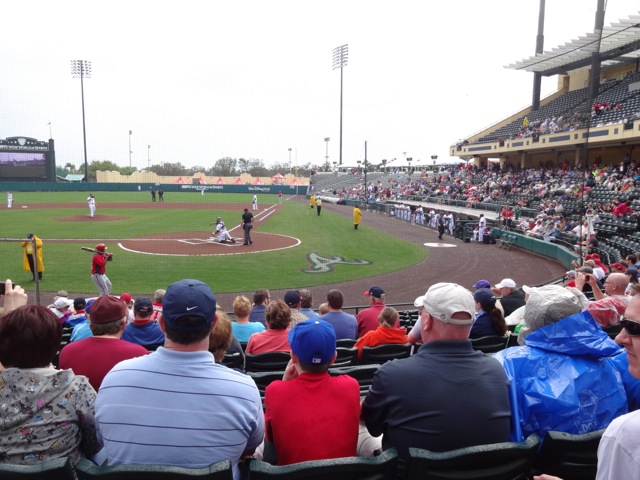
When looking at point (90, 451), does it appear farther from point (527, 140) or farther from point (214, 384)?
point (527, 140)

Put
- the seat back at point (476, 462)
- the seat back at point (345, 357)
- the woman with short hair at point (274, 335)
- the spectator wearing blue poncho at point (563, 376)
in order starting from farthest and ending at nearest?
1. the seat back at point (345, 357)
2. the woman with short hair at point (274, 335)
3. the spectator wearing blue poncho at point (563, 376)
4. the seat back at point (476, 462)

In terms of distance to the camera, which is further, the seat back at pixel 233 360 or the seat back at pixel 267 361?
the seat back at pixel 267 361

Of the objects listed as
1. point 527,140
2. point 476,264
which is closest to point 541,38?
point 527,140

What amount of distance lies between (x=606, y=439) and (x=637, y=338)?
2.60 ft

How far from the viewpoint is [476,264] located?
19531mm

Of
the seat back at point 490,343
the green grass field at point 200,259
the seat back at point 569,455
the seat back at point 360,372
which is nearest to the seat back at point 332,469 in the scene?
the seat back at point 569,455

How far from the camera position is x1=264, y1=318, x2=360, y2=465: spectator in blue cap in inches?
106

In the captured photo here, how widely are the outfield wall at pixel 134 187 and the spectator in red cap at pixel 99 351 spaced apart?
69.2 metres

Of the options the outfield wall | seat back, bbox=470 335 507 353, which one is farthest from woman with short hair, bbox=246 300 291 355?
the outfield wall

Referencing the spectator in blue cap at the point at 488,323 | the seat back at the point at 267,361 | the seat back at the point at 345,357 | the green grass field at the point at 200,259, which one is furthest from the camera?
the green grass field at the point at 200,259

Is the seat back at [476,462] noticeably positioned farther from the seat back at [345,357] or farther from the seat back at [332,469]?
the seat back at [345,357]

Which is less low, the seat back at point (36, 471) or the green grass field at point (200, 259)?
the seat back at point (36, 471)

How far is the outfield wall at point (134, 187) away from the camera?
207 ft

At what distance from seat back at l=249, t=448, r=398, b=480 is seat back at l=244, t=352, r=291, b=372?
2.64 m
